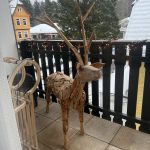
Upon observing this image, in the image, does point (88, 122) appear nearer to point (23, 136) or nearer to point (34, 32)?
point (23, 136)

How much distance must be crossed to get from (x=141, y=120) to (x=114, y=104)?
0.35 m

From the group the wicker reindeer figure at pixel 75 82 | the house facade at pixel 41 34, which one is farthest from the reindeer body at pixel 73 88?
the house facade at pixel 41 34

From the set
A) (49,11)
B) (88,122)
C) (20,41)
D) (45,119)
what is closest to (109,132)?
(88,122)

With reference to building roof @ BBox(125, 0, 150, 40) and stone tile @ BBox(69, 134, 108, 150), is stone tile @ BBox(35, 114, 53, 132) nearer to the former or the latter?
stone tile @ BBox(69, 134, 108, 150)

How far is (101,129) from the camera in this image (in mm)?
2014

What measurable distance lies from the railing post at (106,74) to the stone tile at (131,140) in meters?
0.31

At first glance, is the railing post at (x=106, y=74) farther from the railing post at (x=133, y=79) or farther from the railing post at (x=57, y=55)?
the railing post at (x=57, y=55)

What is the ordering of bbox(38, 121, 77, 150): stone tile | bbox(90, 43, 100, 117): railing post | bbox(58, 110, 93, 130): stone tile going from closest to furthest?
bbox(38, 121, 77, 150): stone tile → bbox(90, 43, 100, 117): railing post → bbox(58, 110, 93, 130): stone tile

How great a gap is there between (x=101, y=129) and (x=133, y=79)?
2.34ft

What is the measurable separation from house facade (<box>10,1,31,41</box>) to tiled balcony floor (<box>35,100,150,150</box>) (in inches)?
49.4

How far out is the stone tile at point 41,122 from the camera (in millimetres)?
2113

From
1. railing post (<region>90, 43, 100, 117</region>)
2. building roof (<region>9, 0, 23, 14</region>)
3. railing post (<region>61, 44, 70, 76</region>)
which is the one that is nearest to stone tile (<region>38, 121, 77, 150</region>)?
railing post (<region>90, 43, 100, 117</region>)

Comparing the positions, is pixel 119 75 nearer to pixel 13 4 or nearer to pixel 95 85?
pixel 95 85

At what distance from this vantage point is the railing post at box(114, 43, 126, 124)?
5.90 ft
